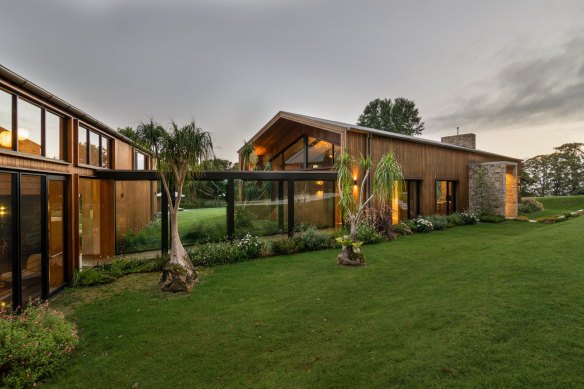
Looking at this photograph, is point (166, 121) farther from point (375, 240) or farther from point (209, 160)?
point (375, 240)

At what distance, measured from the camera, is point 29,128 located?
4898 millimetres

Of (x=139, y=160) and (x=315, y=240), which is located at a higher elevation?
(x=139, y=160)

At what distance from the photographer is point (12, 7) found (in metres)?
8.77

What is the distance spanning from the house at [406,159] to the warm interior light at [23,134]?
319 inches

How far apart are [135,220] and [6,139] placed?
482 cm

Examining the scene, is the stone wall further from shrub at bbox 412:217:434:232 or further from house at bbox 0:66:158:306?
house at bbox 0:66:158:306

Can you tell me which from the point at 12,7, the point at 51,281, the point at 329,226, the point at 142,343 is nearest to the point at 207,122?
the point at 12,7

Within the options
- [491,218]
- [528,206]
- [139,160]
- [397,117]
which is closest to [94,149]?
[139,160]

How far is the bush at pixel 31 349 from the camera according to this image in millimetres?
2828

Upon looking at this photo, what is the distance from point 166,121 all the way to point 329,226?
722cm

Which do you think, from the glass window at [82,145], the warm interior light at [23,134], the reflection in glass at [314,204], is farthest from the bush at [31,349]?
the reflection in glass at [314,204]

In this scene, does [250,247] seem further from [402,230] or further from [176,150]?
[402,230]

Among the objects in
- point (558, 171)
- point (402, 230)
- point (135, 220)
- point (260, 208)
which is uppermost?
point (558, 171)

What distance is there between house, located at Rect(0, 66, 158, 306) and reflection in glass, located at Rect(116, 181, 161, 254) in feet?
0.11
